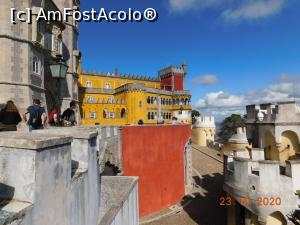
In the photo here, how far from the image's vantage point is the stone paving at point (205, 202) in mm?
14562

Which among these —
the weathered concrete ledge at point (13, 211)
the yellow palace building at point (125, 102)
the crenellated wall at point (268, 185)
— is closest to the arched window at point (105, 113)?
the yellow palace building at point (125, 102)

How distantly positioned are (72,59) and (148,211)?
1294 cm

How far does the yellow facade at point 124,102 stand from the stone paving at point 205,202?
8959mm

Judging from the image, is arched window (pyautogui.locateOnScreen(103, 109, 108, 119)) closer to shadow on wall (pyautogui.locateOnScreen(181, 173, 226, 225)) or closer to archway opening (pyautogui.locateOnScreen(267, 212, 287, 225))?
shadow on wall (pyautogui.locateOnScreen(181, 173, 226, 225))

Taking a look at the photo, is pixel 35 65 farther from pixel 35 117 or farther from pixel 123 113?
pixel 123 113

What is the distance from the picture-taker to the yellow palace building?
31.3 metres

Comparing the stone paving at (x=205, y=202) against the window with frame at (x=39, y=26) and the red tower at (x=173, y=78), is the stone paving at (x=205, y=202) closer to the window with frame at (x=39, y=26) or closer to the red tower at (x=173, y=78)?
the window with frame at (x=39, y=26)

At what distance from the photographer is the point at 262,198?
906 cm

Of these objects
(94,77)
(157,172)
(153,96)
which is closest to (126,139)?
(157,172)

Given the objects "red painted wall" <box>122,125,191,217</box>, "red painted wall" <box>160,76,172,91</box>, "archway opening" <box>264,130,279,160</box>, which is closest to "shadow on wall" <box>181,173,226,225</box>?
"red painted wall" <box>122,125,191,217</box>

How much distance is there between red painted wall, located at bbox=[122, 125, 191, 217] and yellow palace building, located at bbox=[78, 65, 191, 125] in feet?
40.8

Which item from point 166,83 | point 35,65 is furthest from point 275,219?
point 166,83

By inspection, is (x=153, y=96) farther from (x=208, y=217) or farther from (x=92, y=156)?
(x=92, y=156)

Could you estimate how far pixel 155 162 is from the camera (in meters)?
15.6
